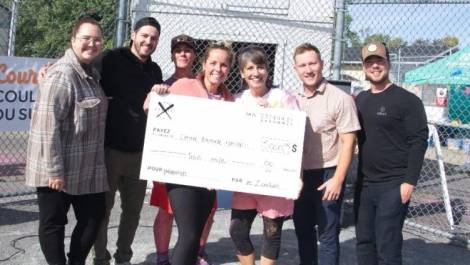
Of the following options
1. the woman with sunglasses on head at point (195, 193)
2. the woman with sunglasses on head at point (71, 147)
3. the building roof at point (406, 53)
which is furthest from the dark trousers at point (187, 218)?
the building roof at point (406, 53)

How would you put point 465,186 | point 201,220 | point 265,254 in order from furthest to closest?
point 465,186 < point 265,254 < point 201,220

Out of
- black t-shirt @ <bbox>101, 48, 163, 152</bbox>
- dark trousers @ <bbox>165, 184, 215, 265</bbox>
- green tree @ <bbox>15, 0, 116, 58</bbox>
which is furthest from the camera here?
green tree @ <bbox>15, 0, 116, 58</bbox>

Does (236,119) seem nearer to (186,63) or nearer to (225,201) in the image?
(186,63)

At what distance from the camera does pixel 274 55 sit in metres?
8.09

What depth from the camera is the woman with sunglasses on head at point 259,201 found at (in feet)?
12.0

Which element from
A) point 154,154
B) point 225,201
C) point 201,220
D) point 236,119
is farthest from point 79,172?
point 225,201

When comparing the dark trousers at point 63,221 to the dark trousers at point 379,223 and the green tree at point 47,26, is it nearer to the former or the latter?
the dark trousers at point 379,223

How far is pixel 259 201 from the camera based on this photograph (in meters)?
3.80

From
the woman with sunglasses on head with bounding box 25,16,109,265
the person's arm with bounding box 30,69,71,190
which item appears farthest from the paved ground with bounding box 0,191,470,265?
the person's arm with bounding box 30,69,71,190

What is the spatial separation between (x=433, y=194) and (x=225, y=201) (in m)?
4.28

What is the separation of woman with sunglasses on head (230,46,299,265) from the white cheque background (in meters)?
0.15

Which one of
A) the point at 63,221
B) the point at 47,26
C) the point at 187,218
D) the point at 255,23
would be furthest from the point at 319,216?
the point at 47,26

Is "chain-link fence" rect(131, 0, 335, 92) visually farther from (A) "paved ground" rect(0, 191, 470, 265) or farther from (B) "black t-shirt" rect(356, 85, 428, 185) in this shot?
(B) "black t-shirt" rect(356, 85, 428, 185)

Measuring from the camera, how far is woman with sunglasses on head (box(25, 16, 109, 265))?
333 centimetres
